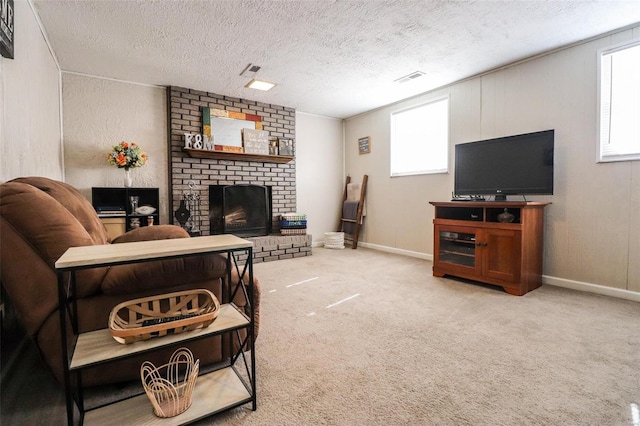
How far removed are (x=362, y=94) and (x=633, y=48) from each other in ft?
8.85

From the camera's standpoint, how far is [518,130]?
3.26m

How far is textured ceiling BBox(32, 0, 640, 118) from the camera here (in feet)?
7.56

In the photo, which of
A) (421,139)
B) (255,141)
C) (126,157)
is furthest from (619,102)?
(126,157)

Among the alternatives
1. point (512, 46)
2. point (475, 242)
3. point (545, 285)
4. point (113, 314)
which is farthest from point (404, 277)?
point (113, 314)

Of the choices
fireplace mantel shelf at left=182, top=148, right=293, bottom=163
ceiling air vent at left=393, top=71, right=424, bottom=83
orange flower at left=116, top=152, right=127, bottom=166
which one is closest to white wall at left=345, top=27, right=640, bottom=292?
ceiling air vent at left=393, top=71, right=424, bottom=83

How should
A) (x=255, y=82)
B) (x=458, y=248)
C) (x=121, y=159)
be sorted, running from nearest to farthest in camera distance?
(x=458, y=248) → (x=121, y=159) → (x=255, y=82)

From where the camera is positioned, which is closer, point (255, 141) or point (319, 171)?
point (255, 141)

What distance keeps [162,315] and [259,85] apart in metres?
3.35

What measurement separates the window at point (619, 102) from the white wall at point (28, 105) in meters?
4.35

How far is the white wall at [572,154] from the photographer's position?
263 cm

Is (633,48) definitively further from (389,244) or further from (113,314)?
(113,314)

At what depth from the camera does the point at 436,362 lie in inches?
64.5

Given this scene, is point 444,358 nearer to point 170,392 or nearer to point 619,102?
point 170,392

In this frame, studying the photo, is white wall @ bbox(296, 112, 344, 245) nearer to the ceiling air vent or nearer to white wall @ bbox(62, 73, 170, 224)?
the ceiling air vent
